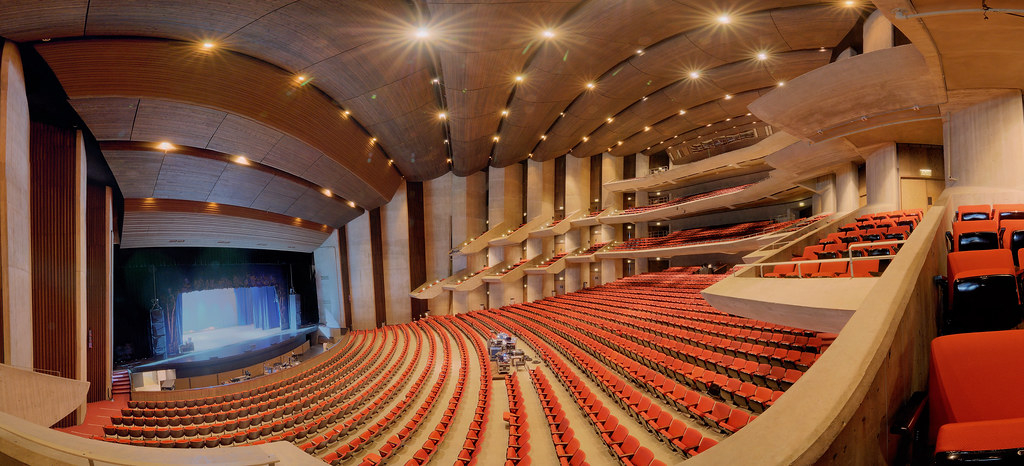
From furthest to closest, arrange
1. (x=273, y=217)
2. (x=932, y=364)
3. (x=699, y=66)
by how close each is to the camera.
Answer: (x=273, y=217)
(x=699, y=66)
(x=932, y=364)

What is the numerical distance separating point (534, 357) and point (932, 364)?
9.34 m

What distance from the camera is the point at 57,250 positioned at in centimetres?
883

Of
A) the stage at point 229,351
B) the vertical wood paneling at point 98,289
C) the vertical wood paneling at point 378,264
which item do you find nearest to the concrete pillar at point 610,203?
the vertical wood paneling at point 378,264

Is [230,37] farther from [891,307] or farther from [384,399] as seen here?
[891,307]

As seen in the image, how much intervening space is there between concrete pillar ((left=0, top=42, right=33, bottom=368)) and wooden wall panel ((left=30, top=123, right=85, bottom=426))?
0.90 meters

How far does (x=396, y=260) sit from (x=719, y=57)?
16832 mm

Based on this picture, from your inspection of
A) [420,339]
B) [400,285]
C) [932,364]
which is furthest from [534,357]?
[400,285]

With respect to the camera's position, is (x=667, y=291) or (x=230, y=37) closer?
(x=230, y=37)

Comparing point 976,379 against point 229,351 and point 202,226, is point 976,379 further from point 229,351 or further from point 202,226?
point 229,351

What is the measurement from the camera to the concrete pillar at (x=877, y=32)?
8117 millimetres

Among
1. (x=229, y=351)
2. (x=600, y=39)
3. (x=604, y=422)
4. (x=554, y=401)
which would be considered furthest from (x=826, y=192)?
(x=229, y=351)

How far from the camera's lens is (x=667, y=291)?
45.2 ft

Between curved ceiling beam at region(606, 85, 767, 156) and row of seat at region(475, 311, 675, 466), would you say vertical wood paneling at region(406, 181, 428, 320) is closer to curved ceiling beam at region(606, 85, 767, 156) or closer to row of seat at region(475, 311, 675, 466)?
curved ceiling beam at region(606, 85, 767, 156)

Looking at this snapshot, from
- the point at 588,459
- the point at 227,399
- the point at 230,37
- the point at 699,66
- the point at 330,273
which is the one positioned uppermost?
the point at 699,66
